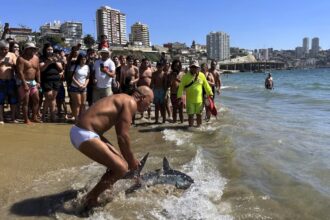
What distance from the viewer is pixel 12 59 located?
9.52 meters

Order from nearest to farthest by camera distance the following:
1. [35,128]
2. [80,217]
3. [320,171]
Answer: [80,217], [320,171], [35,128]

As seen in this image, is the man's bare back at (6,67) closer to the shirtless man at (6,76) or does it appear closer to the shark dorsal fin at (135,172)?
the shirtless man at (6,76)

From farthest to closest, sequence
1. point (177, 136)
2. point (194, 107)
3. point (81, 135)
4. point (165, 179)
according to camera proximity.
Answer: point (194, 107) < point (177, 136) < point (165, 179) < point (81, 135)

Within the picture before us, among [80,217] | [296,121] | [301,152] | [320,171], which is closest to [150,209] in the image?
[80,217]

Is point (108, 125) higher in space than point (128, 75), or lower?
lower

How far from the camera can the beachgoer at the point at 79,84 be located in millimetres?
9984

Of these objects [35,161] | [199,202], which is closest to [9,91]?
[35,161]

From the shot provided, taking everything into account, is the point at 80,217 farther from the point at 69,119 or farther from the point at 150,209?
the point at 69,119

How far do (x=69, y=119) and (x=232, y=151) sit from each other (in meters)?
4.57

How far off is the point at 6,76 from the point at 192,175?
4985mm

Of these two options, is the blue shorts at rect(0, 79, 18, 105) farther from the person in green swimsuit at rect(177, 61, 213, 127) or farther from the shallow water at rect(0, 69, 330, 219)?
the person in green swimsuit at rect(177, 61, 213, 127)

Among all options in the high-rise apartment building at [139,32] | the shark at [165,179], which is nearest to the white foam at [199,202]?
the shark at [165,179]

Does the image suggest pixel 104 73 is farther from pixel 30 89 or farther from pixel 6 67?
pixel 6 67

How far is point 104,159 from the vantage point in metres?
4.75
